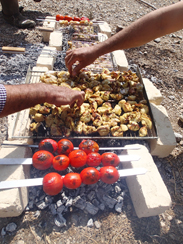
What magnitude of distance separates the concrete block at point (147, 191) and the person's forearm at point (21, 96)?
5.67 ft

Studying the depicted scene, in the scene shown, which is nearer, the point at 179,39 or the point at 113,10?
the point at 179,39

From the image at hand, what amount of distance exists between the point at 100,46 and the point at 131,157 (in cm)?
214

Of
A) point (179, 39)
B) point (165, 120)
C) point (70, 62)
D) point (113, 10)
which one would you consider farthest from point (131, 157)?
point (113, 10)

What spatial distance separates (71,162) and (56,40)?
4.06 m

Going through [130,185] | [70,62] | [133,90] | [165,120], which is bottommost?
[130,185]

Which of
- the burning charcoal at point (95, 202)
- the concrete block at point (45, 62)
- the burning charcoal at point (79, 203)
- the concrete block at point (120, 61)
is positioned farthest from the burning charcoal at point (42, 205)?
the concrete block at point (120, 61)

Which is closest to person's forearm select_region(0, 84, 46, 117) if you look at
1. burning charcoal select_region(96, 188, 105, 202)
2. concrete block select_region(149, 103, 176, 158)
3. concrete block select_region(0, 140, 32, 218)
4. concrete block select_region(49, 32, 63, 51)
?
concrete block select_region(0, 140, 32, 218)

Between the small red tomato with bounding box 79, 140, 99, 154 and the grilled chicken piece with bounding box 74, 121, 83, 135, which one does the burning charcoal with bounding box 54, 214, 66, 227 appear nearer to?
the small red tomato with bounding box 79, 140, 99, 154

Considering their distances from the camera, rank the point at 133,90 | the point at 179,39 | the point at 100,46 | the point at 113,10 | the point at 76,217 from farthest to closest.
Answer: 1. the point at 113,10
2. the point at 179,39
3. the point at 133,90
4. the point at 100,46
5. the point at 76,217

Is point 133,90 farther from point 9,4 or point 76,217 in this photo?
point 9,4

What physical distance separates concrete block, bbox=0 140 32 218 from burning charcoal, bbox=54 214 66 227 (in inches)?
20.1

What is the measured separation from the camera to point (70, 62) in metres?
3.19

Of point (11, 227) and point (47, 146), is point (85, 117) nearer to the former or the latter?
point (47, 146)

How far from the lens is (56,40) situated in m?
5.01
